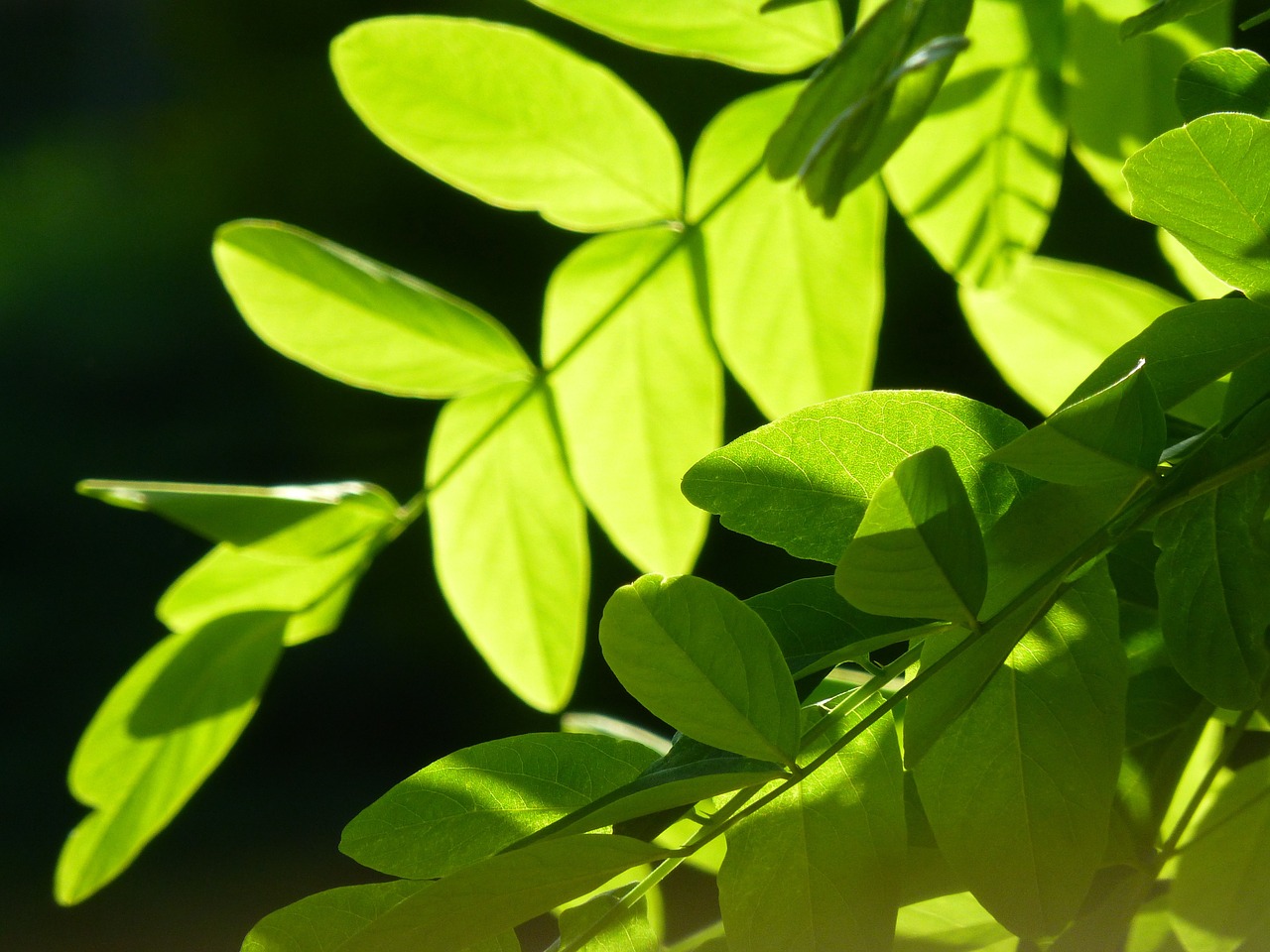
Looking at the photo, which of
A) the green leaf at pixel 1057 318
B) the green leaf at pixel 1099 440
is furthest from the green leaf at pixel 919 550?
the green leaf at pixel 1057 318

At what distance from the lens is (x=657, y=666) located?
93 mm

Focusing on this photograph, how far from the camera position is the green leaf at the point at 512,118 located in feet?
0.65

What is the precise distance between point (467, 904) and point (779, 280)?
16 centimetres

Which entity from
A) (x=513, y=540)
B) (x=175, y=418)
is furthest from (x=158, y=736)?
(x=175, y=418)

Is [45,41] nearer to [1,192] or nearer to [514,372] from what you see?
[1,192]

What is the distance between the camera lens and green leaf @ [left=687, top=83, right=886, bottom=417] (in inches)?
8.7

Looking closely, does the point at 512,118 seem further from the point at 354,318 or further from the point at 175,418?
the point at 175,418

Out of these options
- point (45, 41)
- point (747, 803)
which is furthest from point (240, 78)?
point (747, 803)

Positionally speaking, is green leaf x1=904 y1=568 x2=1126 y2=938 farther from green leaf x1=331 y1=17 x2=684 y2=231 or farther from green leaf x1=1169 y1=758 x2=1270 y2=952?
green leaf x1=331 y1=17 x2=684 y2=231

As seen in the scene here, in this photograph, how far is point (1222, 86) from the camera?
0.34 feet

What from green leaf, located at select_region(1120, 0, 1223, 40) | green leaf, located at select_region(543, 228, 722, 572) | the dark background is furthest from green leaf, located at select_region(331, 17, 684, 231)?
the dark background

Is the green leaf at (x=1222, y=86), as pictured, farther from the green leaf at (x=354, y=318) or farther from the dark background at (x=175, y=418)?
the dark background at (x=175, y=418)

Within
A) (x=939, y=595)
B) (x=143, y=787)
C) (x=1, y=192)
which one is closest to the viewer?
(x=939, y=595)

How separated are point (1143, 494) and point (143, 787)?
6.8 inches
